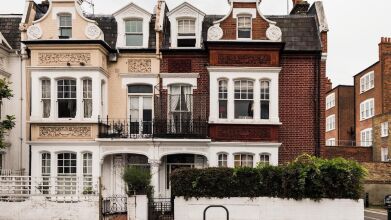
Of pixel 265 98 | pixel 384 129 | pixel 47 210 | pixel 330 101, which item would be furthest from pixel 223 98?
pixel 330 101

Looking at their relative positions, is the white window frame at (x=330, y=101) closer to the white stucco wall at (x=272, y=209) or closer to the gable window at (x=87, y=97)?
the gable window at (x=87, y=97)

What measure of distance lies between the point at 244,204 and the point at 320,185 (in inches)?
113

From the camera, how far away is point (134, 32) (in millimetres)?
25500

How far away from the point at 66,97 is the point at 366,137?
34880 mm

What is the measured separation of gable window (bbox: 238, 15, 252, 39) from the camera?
81.6ft

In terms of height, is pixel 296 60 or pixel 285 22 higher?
pixel 285 22

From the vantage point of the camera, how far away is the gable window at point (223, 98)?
24375 millimetres

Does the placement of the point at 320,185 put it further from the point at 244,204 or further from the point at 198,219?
the point at 198,219

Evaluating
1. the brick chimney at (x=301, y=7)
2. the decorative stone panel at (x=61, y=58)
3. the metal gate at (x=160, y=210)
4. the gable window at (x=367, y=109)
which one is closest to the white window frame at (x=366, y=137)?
the gable window at (x=367, y=109)

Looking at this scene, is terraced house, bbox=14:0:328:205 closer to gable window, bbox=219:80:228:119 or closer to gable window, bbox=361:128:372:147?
gable window, bbox=219:80:228:119

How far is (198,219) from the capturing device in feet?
64.8

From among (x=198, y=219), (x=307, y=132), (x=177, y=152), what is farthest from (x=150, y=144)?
(x=307, y=132)

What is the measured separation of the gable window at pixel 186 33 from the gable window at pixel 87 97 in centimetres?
467

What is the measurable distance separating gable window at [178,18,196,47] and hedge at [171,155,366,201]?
7611mm
